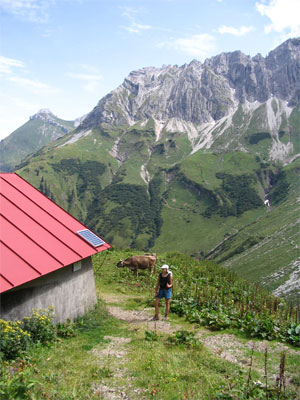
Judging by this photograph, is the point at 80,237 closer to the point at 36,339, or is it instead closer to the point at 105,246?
the point at 105,246

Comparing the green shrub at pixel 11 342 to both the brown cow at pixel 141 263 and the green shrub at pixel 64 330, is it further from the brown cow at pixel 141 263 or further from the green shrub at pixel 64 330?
the brown cow at pixel 141 263

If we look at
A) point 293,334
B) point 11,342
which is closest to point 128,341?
point 11,342

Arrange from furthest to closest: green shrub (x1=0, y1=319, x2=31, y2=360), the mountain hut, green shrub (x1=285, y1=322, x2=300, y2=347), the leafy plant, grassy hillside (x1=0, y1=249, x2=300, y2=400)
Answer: the leafy plant → green shrub (x1=285, y1=322, x2=300, y2=347) → the mountain hut → green shrub (x1=0, y1=319, x2=31, y2=360) → grassy hillside (x1=0, y1=249, x2=300, y2=400)

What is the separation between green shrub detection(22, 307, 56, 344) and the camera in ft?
39.2

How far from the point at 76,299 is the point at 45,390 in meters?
6.89

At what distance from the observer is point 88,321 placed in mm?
15133

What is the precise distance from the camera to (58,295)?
13.9 metres

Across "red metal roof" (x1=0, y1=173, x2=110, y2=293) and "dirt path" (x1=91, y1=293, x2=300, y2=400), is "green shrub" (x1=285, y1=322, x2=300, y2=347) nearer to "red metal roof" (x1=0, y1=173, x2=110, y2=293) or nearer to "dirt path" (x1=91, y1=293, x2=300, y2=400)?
"dirt path" (x1=91, y1=293, x2=300, y2=400)

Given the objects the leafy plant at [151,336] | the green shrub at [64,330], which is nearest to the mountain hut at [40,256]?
the green shrub at [64,330]

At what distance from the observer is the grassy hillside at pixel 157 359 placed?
→ 28.2ft

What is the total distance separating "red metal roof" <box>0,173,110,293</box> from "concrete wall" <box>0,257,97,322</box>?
762mm

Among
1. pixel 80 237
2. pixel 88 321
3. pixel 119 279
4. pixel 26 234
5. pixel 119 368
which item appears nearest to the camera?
pixel 119 368

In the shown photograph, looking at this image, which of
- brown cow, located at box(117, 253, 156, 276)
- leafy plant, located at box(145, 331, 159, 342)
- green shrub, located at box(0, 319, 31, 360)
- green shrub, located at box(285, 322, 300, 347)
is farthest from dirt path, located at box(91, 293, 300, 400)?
brown cow, located at box(117, 253, 156, 276)

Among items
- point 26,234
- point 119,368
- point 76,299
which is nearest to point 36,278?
point 26,234
